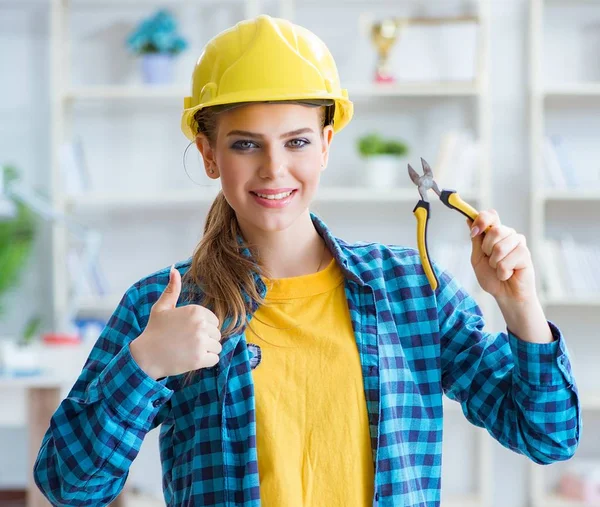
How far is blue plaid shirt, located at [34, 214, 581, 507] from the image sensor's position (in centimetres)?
113

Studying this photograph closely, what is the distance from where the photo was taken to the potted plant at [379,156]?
377 centimetres

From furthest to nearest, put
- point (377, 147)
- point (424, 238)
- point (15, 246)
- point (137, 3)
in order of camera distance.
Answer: point (137, 3), point (15, 246), point (377, 147), point (424, 238)

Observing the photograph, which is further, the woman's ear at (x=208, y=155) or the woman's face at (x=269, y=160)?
the woman's ear at (x=208, y=155)

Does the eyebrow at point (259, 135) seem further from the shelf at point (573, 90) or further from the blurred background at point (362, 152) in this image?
the shelf at point (573, 90)

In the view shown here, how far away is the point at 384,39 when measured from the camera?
3.78 meters

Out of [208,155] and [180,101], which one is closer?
[208,155]

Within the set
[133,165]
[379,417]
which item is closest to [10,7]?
[133,165]

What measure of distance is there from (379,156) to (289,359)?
2.66 m

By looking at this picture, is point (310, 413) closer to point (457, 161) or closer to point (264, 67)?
point (264, 67)

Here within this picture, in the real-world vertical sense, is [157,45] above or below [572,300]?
above

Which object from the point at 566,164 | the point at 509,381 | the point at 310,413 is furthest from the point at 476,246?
the point at 566,164

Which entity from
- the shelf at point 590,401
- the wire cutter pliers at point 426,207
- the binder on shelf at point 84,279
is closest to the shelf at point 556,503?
the shelf at point 590,401

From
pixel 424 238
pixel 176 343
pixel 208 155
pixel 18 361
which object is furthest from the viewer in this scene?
pixel 18 361

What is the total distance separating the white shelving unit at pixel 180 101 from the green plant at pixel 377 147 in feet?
0.56
